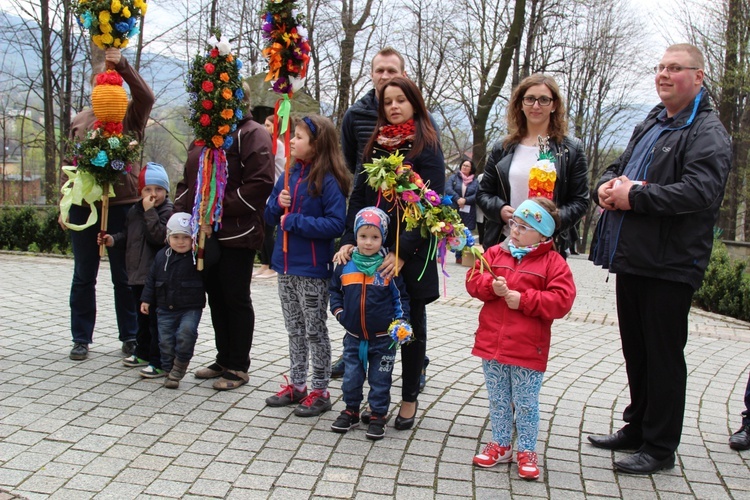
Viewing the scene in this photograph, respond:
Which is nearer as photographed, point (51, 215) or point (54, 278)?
point (54, 278)

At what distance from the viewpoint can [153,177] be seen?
5266 mm

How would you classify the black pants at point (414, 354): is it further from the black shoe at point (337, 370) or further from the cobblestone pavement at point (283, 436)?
the black shoe at point (337, 370)

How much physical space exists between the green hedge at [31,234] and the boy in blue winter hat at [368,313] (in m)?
9.62

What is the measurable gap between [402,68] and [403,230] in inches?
51.1

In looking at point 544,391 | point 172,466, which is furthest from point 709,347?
point 172,466

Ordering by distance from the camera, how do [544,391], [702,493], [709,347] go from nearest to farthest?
1. [702,493]
2. [544,391]
3. [709,347]

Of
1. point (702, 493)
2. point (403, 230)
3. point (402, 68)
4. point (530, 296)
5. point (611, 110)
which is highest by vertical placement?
point (611, 110)

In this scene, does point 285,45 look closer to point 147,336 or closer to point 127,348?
point 147,336

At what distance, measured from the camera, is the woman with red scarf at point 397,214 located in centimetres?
423

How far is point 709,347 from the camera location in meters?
7.36

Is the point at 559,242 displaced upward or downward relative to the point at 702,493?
upward

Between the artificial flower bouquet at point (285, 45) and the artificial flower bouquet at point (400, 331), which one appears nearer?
the artificial flower bouquet at point (400, 331)

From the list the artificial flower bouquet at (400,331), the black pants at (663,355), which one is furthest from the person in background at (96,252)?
the black pants at (663,355)

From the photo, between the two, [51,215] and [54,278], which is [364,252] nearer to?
[54,278]
